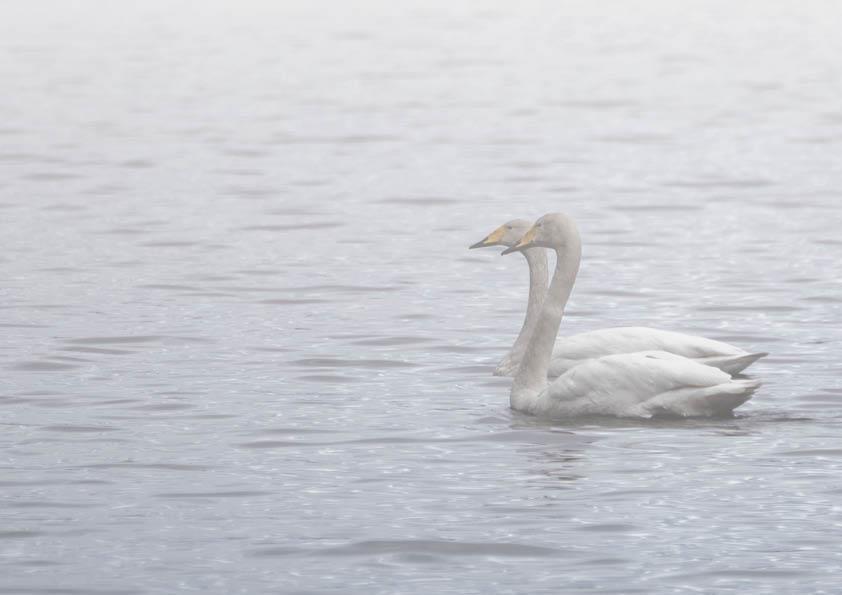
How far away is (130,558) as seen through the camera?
9.96 meters

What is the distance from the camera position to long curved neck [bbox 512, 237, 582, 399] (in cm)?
1333

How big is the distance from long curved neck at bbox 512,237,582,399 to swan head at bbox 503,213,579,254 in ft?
0.11

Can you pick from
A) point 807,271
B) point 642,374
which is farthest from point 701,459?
point 807,271

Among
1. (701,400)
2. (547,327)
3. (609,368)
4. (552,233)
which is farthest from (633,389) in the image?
(552,233)

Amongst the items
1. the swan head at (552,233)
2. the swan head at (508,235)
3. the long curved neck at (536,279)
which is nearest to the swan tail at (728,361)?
the swan head at (552,233)

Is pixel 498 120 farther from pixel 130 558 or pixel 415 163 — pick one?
pixel 130 558

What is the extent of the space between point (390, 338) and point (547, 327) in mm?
2616

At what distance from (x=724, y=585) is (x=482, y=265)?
11104 millimetres

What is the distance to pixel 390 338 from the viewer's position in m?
16.0

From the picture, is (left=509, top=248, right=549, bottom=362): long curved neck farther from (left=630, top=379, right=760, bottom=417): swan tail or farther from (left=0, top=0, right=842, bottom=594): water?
(left=630, top=379, right=760, bottom=417): swan tail

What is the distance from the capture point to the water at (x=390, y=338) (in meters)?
10.1

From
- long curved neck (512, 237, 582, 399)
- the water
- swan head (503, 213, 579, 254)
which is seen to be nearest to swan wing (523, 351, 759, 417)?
the water

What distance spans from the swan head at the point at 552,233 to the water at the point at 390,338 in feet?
3.29

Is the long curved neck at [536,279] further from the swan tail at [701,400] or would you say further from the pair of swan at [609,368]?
the swan tail at [701,400]
